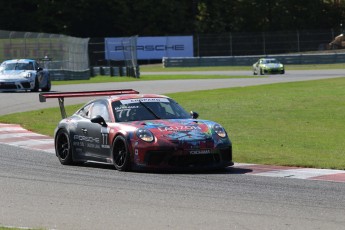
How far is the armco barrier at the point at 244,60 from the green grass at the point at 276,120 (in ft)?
108

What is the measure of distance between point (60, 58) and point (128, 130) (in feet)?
131

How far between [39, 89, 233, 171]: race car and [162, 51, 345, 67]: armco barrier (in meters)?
55.2

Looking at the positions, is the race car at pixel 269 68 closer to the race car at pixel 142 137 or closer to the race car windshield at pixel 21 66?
the race car windshield at pixel 21 66

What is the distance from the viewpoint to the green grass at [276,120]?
55.1 ft

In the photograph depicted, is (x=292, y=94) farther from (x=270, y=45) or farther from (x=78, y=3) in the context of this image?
(x=78, y=3)

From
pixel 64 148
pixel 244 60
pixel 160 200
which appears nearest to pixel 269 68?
pixel 244 60

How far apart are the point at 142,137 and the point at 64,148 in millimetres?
2250

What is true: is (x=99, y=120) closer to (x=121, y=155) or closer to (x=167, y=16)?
(x=121, y=155)

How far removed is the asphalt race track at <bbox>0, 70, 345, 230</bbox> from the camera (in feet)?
32.2

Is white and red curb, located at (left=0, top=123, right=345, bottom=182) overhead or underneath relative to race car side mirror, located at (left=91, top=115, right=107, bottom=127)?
underneath

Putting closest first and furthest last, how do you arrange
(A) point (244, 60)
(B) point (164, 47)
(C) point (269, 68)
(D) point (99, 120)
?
(D) point (99, 120), (C) point (269, 68), (A) point (244, 60), (B) point (164, 47)

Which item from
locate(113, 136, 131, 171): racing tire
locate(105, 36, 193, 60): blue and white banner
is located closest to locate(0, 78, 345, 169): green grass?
locate(113, 136, 131, 171): racing tire

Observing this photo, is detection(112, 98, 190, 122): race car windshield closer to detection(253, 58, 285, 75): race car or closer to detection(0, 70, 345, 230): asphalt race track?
detection(0, 70, 345, 230): asphalt race track

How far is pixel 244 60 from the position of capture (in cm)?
7425
